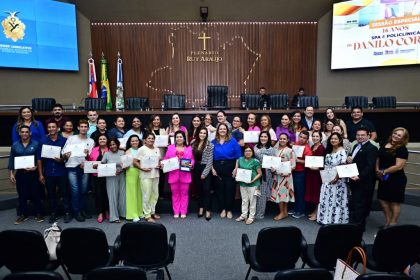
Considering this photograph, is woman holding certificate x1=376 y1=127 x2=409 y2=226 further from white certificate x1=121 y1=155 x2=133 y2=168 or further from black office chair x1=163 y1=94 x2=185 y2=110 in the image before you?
black office chair x1=163 y1=94 x2=185 y2=110

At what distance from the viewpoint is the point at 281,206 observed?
568cm

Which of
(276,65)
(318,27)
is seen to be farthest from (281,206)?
(318,27)

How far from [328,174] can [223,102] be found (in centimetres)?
431

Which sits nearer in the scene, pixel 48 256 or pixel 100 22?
pixel 48 256

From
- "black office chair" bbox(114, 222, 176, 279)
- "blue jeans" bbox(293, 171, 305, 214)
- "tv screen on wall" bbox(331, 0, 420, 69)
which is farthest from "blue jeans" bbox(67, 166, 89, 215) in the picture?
"tv screen on wall" bbox(331, 0, 420, 69)

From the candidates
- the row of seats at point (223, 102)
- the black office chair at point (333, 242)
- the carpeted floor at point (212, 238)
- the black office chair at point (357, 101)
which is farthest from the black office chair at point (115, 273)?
the black office chair at point (357, 101)

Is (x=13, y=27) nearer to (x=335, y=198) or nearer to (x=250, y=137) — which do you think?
(x=250, y=137)

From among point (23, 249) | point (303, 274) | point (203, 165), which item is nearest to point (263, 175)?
point (203, 165)

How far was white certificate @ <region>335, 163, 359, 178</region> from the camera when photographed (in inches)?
186

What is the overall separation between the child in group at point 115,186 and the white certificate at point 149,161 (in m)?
0.38

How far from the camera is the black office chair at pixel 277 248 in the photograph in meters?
3.11

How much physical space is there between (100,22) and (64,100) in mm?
2994

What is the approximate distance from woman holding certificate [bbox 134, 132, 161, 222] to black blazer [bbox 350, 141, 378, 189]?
3309 millimetres

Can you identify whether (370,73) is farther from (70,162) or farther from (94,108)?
(70,162)
